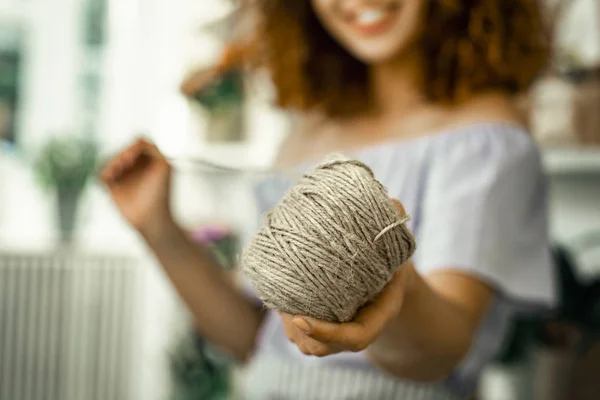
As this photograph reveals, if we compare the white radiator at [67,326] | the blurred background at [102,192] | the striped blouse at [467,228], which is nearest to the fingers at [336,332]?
the striped blouse at [467,228]

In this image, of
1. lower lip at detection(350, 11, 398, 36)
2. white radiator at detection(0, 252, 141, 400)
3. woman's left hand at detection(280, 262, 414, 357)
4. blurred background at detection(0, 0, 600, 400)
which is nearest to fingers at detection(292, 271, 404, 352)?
woman's left hand at detection(280, 262, 414, 357)

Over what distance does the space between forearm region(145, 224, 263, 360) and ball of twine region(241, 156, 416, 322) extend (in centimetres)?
35

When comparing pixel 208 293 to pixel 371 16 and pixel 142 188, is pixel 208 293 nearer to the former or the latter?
pixel 142 188

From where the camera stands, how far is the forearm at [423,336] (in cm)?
39

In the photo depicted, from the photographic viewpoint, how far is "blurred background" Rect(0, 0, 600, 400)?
115 cm

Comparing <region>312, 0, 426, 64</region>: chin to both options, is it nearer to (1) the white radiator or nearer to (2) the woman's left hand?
(2) the woman's left hand

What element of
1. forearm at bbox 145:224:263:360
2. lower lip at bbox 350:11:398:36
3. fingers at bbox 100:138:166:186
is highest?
lower lip at bbox 350:11:398:36

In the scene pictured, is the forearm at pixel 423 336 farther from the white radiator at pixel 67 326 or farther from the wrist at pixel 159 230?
the white radiator at pixel 67 326

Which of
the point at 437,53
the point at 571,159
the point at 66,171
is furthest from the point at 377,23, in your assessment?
the point at 66,171

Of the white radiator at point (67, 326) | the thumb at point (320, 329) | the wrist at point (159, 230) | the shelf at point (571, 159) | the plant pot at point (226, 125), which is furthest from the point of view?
the white radiator at point (67, 326)

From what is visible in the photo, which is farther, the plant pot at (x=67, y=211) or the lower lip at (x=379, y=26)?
the plant pot at (x=67, y=211)

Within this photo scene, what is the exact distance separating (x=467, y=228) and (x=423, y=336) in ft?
0.51

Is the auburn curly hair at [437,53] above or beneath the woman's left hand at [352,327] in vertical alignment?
above

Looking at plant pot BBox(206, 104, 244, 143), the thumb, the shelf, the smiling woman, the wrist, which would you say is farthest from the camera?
plant pot BBox(206, 104, 244, 143)
